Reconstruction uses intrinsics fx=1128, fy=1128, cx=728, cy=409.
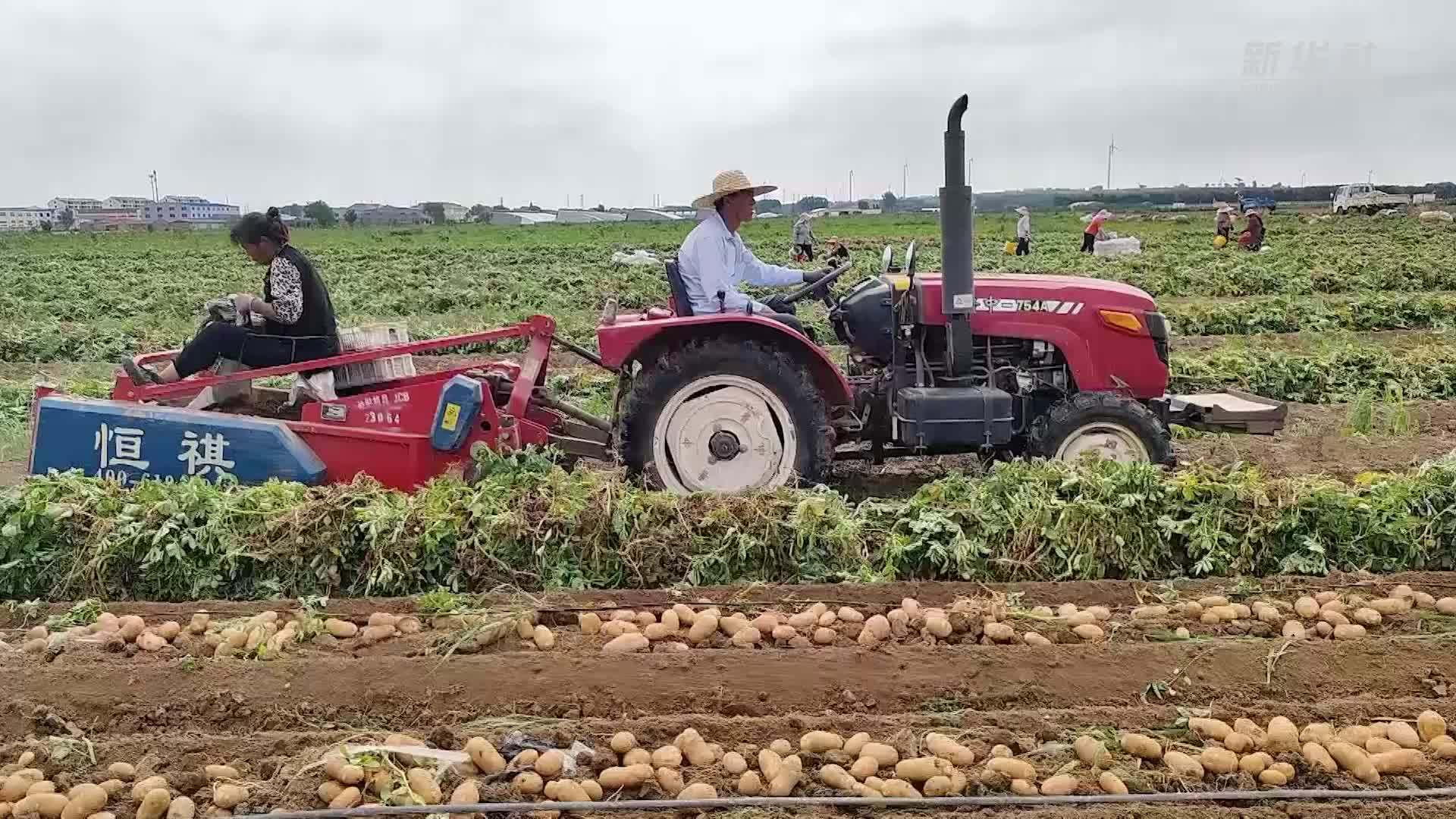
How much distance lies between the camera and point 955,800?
2928 mm

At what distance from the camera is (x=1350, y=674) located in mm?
3678

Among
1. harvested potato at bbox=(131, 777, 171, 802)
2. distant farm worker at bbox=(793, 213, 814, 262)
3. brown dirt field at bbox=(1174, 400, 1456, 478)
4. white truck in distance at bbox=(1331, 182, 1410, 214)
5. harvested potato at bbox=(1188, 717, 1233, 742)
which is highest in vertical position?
white truck in distance at bbox=(1331, 182, 1410, 214)

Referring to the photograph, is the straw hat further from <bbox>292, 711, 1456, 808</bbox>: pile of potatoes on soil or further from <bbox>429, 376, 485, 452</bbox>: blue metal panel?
<bbox>292, 711, 1456, 808</bbox>: pile of potatoes on soil

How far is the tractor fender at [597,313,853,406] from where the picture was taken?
543 cm

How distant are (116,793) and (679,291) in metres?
3.42

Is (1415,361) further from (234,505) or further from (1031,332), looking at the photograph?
(234,505)

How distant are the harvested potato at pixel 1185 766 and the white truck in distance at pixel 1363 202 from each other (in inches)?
1909

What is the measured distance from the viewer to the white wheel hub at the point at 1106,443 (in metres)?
5.54

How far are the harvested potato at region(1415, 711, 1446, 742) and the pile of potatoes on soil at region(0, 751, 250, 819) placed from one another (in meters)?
3.25

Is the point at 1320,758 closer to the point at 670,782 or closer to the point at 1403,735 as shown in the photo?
the point at 1403,735

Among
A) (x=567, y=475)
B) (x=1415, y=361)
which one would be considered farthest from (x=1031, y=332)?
(x=1415, y=361)

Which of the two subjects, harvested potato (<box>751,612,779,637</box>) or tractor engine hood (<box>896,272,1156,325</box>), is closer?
harvested potato (<box>751,612,779,637</box>)

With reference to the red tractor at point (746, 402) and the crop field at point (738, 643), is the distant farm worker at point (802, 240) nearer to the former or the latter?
the crop field at point (738, 643)

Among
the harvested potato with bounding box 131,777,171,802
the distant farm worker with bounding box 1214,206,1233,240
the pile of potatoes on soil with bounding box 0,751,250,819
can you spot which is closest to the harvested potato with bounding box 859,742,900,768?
the pile of potatoes on soil with bounding box 0,751,250,819
